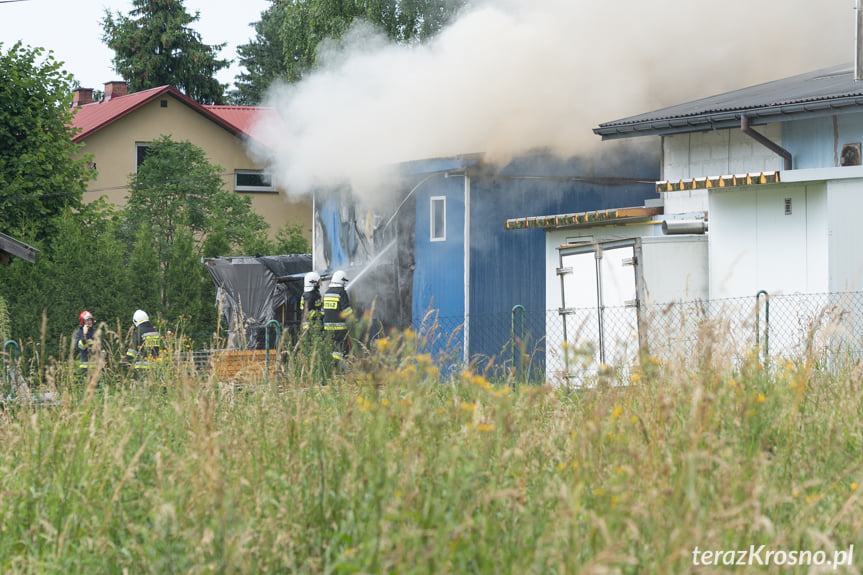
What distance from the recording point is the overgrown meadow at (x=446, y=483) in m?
4.03

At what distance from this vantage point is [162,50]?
50250mm

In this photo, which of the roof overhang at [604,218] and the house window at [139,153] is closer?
the roof overhang at [604,218]

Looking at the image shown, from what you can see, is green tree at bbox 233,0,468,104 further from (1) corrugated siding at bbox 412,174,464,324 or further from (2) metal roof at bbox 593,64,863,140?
(2) metal roof at bbox 593,64,863,140

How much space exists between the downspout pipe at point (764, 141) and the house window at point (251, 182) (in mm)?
27297

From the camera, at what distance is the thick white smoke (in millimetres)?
18453

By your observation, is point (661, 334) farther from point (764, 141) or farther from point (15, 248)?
point (15, 248)

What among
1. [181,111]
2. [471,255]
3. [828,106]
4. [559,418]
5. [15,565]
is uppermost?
[181,111]

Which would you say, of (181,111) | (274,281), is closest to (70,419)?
(274,281)

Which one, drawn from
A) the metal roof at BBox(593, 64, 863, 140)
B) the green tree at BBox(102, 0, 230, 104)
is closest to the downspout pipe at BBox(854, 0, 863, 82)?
the metal roof at BBox(593, 64, 863, 140)

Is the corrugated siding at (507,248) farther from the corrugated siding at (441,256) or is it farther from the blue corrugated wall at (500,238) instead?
the corrugated siding at (441,256)

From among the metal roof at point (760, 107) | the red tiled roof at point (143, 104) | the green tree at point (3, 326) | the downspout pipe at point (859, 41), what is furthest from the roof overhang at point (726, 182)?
the red tiled roof at point (143, 104)

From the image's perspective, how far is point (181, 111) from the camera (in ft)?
125

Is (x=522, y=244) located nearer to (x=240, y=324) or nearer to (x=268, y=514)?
(x=240, y=324)

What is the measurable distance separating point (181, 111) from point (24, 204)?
15505 millimetres
